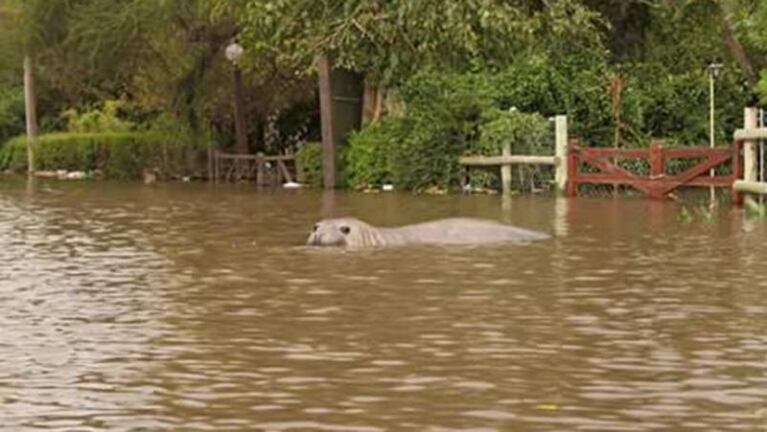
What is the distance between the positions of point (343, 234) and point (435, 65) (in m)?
16.7

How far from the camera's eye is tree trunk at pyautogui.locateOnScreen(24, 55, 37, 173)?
2479 inches

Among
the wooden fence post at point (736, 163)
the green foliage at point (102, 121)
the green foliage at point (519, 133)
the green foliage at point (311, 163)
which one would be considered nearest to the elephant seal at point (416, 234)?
the wooden fence post at point (736, 163)

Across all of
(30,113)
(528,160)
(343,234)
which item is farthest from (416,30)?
(30,113)

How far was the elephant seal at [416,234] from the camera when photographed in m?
21.5

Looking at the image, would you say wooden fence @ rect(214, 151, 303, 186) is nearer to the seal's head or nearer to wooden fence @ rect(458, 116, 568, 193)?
wooden fence @ rect(458, 116, 568, 193)

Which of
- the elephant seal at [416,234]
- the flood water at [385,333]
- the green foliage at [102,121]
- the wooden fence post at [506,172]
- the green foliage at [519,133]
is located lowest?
the flood water at [385,333]

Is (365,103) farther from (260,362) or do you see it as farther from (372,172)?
(260,362)

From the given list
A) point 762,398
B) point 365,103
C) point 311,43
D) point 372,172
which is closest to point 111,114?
point 365,103

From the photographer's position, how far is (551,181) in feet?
119

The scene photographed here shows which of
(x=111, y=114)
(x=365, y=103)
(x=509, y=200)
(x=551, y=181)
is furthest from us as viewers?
(x=111, y=114)

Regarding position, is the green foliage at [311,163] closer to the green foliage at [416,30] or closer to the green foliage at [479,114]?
the green foliage at [479,114]

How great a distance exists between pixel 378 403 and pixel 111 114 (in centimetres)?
5235

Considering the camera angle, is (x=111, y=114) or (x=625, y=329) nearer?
(x=625, y=329)

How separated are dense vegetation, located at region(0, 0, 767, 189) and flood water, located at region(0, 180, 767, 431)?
32.3ft
